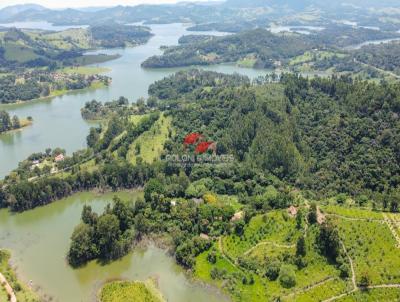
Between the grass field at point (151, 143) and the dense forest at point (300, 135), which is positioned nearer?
the dense forest at point (300, 135)

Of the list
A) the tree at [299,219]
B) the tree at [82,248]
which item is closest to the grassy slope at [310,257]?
the tree at [299,219]

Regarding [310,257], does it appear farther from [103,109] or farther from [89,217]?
[103,109]

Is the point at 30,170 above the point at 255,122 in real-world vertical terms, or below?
below

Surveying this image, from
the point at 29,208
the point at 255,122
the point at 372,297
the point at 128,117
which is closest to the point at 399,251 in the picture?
the point at 372,297

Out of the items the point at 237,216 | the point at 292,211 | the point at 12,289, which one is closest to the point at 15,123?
the point at 12,289

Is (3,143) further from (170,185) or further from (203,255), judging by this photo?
(203,255)

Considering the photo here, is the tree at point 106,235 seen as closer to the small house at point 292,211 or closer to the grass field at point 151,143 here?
the small house at point 292,211
